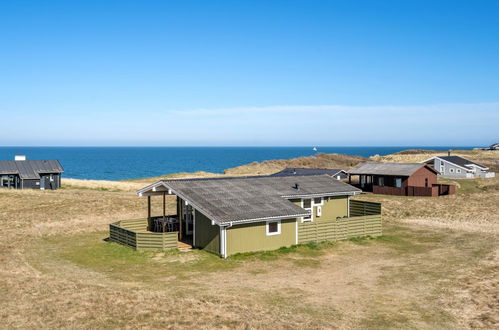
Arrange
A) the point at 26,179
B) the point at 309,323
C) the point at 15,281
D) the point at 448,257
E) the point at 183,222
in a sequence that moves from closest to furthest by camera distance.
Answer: the point at 309,323, the point at 15,281, the point at 448,257, the point at 183,222, the point at 26,179

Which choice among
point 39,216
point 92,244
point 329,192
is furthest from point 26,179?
point 329,192

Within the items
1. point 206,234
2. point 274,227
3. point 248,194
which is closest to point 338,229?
point 274,227

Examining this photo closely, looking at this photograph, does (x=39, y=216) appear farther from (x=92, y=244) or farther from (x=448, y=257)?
(x=448, y=257)

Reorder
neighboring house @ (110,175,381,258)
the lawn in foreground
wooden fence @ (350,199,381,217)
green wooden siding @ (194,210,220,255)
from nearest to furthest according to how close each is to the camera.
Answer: the lawn in foreground < green wooden siding @ (194,210,220,255) < neighboring house @ (110,175,381,258) < wooden fence @ (350,199,381,217)

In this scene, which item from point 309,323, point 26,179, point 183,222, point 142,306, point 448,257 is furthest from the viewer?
point 26,179

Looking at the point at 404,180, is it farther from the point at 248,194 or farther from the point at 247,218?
the point at 247,218

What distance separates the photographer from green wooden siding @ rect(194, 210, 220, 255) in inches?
1051

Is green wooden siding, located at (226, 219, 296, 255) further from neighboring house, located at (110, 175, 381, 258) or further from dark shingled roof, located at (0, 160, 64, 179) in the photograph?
dark shingled roof, located at (0, 160, 64, 179)

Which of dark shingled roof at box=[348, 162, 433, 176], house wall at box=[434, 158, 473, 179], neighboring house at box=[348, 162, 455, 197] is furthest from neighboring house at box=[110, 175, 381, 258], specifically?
house wall at box=[434, 158, 473, 179]

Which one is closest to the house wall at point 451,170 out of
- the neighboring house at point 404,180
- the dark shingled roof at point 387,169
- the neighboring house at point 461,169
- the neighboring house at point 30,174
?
the neighboring house at point 461,169

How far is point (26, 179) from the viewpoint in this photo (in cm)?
6150

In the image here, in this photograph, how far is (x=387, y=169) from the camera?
59.0 metres

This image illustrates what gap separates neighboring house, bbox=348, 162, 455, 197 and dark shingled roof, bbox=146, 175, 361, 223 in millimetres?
22162

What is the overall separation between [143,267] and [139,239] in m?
3.90
